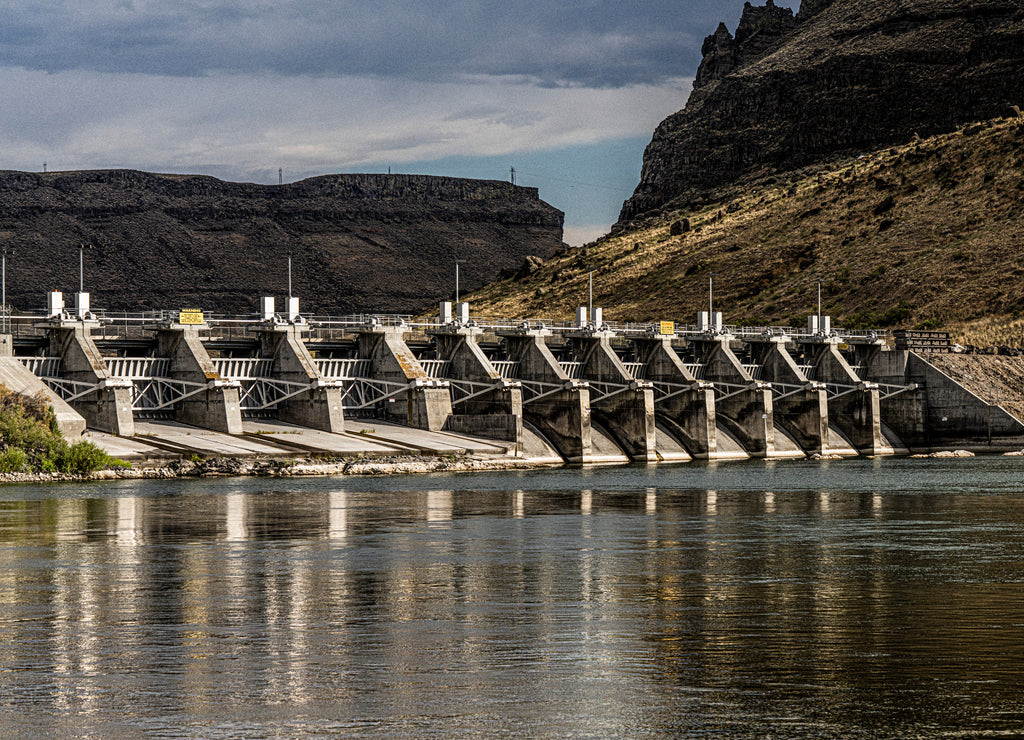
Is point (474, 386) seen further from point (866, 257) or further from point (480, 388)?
point (866, 257)

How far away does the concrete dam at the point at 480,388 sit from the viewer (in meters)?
74.4

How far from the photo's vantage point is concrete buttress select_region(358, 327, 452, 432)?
84750 mm

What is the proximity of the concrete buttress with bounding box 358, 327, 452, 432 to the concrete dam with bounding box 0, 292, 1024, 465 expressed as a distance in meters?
0.11

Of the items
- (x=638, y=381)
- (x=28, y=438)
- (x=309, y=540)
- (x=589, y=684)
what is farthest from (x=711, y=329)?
(x=589, y=684)

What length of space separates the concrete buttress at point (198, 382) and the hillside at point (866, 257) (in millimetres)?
78729

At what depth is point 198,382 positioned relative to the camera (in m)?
76.2

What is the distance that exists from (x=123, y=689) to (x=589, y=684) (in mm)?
5633

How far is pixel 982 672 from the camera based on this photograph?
1836 centimetres

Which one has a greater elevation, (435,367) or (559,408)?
(435,367)

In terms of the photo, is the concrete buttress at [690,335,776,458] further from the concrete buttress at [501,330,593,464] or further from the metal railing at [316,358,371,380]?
the metal railing at [316,358,371,380]

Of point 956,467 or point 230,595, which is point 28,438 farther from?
point 956,467

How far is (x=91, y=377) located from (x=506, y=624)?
176 ft

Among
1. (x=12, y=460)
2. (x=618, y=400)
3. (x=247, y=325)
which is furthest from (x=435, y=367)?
(x=12, y=460)

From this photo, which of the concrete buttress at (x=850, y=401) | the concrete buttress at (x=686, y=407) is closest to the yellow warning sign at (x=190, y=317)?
the concrete buttress at (x=686, y=407)
